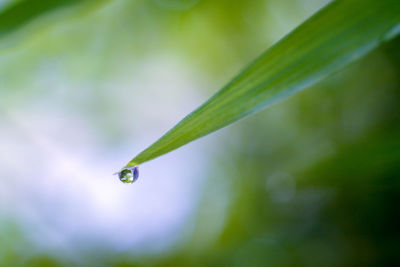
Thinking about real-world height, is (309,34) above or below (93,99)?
below

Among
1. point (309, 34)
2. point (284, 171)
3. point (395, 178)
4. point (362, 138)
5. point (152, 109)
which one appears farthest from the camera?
point (152, 109)

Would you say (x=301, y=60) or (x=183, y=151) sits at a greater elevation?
(x=183, y=151)

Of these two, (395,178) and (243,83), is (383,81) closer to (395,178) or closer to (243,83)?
(395,178)

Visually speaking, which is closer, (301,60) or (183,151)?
(301,60)

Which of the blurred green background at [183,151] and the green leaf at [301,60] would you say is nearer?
the green leaf at [301,60]

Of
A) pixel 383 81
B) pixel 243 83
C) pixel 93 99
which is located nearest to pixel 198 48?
pixel 93 99

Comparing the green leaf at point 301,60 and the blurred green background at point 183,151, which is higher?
the blurred green background at point 183,151
